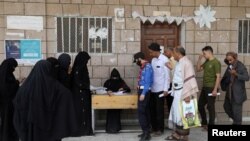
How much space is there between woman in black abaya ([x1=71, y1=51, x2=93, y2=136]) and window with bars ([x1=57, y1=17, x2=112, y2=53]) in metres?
0.97

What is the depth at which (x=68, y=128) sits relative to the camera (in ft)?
14.5

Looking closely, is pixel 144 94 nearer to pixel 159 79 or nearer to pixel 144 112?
pixel 144 112

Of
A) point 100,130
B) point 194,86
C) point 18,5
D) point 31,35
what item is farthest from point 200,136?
point 18,5

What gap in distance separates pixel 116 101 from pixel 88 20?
1.96 m

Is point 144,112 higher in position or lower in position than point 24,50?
lower

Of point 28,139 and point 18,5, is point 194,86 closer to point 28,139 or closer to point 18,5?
point 28,139

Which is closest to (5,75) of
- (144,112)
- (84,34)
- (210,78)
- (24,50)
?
(24,50)

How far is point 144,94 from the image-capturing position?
21.2ft

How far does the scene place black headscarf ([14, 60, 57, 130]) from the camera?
417cm

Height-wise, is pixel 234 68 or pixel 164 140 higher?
pixel 234 68

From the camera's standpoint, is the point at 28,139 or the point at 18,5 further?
the point at 18,5

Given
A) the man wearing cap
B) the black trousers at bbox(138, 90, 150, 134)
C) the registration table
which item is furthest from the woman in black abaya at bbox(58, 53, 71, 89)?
the man wearing cap

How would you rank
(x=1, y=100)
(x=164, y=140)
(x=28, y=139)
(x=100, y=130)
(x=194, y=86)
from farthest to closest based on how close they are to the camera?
1. (x=100, y=130)
2. (x=164, y=140)
3. (x=194, y=86)
4. (x=1, y=100)
5. (x=28, y=139)

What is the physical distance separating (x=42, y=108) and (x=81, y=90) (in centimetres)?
269
